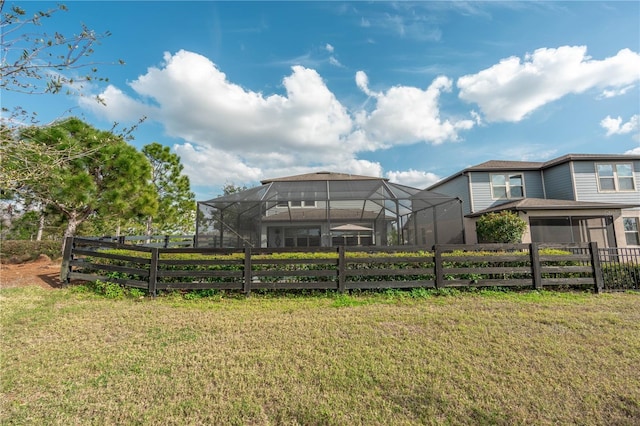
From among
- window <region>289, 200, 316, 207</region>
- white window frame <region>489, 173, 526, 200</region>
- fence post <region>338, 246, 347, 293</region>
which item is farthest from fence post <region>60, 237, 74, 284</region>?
white window frame <region>489, 173, 526, 200</region>

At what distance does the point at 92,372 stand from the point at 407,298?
16.5ft

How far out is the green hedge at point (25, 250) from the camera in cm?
1125

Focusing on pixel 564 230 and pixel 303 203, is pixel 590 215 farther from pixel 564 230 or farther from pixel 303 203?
pixel 303 203

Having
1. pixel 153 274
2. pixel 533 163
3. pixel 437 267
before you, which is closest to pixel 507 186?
pixel 533 163

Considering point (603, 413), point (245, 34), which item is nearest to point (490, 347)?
point (603, 413)

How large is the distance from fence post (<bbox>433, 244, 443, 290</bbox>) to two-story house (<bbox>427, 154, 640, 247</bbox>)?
9103 millimetres

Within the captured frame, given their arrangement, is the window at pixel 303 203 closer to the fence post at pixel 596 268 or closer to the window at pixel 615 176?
the fence post at pixel 596 268

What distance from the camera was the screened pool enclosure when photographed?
31.2ft

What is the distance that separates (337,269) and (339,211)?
17.3 ft

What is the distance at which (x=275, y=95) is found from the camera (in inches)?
507

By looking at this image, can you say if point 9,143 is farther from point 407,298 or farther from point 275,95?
point 275,95

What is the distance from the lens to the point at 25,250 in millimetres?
11609

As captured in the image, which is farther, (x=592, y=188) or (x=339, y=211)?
(x=592, y=188)

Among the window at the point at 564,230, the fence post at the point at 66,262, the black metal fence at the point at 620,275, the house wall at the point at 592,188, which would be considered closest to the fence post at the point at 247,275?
the fence post at the point at 66,262
